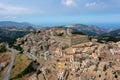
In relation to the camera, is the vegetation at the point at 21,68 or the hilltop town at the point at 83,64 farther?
the vegetation at the point at 21,68

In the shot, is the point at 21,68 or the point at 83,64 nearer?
the point at 83,64

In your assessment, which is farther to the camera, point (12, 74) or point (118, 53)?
point (12, 74)

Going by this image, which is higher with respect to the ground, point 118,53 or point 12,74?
point 118,53

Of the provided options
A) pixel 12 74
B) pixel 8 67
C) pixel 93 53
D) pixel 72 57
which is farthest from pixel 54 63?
pixel 8 67

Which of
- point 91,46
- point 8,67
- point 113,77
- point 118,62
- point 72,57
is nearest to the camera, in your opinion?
point 113,77

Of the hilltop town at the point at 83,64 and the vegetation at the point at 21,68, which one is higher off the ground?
the hilltop town at the point at 83,64

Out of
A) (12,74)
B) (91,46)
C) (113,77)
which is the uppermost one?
(91,46)

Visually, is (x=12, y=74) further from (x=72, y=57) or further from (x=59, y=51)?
(x=72, y=57)

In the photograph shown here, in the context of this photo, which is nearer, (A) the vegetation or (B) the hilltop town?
(B) the hilltop town

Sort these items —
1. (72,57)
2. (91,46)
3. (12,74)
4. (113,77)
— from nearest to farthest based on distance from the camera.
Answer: (113,77)
(72,57)
(91,46)
(12,74)

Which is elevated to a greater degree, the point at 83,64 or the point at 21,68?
the point at 83,64

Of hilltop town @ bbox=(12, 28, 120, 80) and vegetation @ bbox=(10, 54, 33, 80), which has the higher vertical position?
hilltop town @ bbox=(12, 28, 120, 80)
